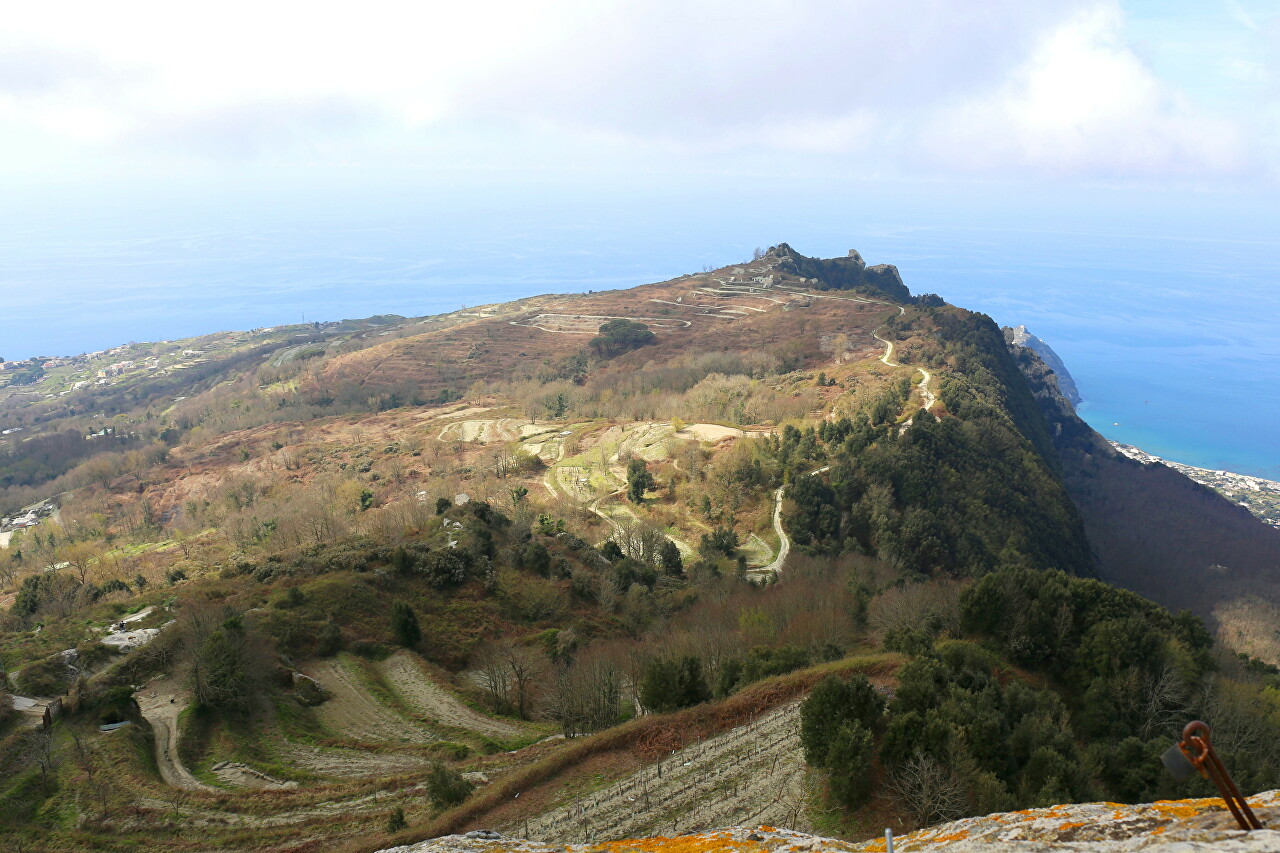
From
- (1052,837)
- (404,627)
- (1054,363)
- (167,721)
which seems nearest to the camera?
(1052,837)

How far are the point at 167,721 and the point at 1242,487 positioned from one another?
164 meters

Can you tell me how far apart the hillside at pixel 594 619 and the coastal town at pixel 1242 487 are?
28.4m

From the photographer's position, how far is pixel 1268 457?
155500mm

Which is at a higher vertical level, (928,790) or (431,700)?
(928,790)

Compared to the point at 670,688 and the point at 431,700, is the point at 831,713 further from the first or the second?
the point at 431,700

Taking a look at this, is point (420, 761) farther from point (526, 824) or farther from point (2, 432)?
point (2, 432)

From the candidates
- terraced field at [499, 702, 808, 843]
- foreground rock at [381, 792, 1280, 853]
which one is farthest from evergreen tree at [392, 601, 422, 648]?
foreground rock at [381, 792, 1280, 853]

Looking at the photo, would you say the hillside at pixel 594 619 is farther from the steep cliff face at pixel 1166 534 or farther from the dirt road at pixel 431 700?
the steep cliff face at pixel 1166 534

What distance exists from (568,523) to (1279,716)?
160 ft

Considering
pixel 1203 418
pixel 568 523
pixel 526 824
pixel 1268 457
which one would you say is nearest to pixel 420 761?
pixel 526 824

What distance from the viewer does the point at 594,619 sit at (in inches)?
1761

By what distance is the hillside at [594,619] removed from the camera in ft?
67.8

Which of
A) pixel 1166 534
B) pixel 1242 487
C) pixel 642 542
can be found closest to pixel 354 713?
pixel 642 542

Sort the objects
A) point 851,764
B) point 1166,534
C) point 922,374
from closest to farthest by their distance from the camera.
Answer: point 851,764 → point 922,374 → point 1166,534
